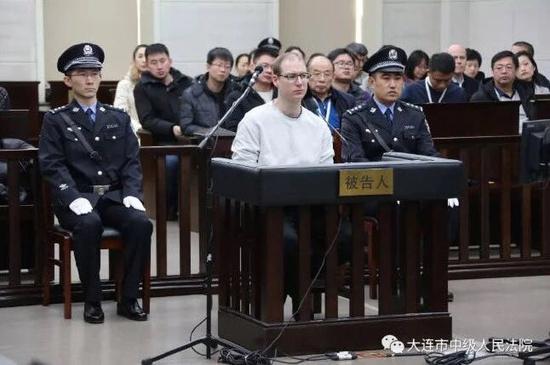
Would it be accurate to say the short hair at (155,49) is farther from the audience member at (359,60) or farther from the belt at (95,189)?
the belt at (95,189)

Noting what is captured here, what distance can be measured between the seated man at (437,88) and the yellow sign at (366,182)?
4210mm

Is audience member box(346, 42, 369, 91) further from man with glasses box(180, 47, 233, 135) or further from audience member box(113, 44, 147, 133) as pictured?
audience member box(113, 44, 147, 133)

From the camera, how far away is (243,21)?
18.9m

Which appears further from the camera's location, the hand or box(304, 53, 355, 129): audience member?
the hand

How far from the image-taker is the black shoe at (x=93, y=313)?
29.9 ft

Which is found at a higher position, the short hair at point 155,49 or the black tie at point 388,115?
the short hair at point 155,49

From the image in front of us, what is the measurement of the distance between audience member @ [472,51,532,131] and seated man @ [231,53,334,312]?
14.3 feet

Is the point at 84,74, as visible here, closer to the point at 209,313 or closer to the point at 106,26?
the point at 209,313

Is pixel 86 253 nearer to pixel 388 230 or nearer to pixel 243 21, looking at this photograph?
pixel 388 230

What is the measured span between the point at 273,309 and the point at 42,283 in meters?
2.42

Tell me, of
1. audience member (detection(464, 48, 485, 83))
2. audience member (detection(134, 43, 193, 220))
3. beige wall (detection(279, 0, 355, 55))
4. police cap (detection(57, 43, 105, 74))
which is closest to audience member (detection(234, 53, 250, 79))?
audience member (detection(464, 48, 485, 83))

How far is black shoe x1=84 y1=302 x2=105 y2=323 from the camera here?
9.11 meters

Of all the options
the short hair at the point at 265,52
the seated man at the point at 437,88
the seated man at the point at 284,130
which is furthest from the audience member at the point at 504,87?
the seated man at the point at 284,130

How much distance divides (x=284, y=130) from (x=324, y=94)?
242 cm
